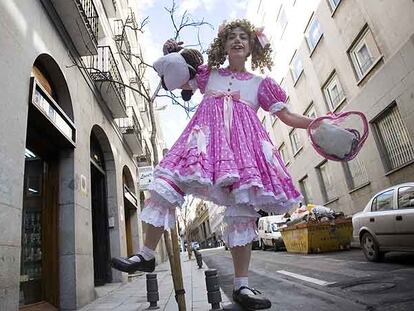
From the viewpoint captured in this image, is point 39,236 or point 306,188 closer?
point 39,236

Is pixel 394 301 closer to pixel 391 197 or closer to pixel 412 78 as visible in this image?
pixel 391 197

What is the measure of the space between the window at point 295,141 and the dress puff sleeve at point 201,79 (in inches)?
749

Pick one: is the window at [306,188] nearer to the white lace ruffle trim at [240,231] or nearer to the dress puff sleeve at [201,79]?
the dress puff sleeve at [201,79]

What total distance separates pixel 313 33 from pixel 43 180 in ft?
47.0

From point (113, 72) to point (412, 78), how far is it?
7893mm

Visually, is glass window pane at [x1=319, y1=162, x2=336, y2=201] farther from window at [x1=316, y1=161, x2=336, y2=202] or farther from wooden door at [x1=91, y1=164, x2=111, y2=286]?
wooden door at [x1=91, y1=164, x2=111, y2=286]

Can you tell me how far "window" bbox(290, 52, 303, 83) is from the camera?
19297 mm

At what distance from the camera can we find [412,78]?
32.9 feet

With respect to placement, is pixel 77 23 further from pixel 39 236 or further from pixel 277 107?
pixel 277 107

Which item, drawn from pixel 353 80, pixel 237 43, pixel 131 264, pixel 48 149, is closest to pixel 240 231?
pixel 131 264

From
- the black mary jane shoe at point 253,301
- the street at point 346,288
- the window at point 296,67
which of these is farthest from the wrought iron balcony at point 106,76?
the window at point 296,67

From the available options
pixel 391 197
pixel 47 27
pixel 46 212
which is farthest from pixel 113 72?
pixel 391 197

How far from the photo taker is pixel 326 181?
18.1 meters

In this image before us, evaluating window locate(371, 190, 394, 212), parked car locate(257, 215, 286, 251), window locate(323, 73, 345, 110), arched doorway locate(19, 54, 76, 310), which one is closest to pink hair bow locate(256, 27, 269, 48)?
arched doorway locate(19, 54, 76, 310)
